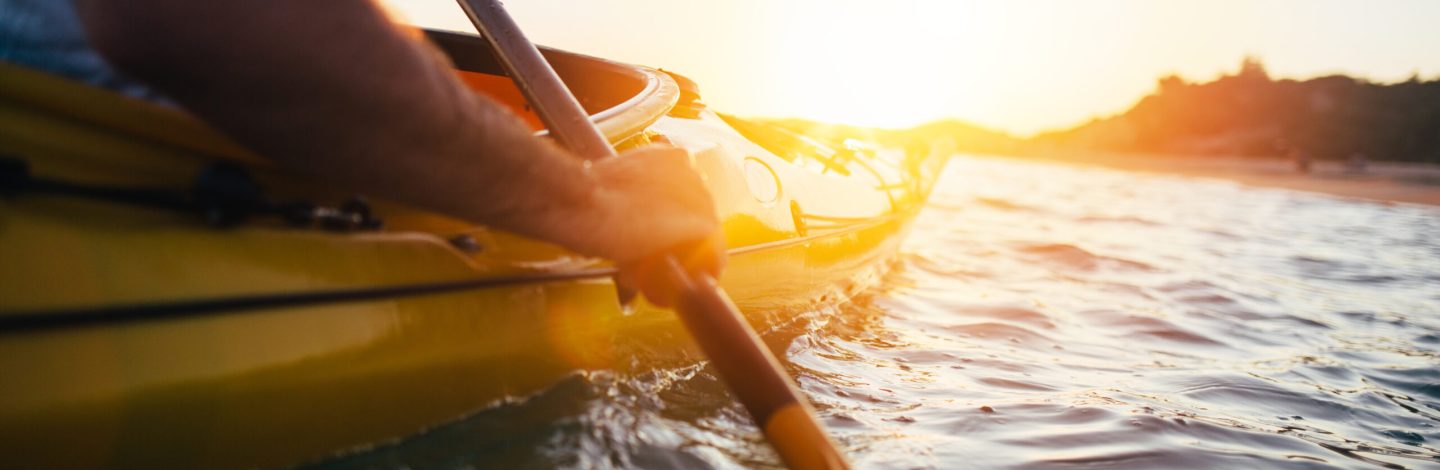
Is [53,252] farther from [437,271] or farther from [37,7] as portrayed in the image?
[437,271]

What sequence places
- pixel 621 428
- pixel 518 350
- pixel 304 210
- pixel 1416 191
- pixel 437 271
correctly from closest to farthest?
pixel 304 210
pixel 437 271
pixel 518 350
pixel 621 428
pixel 1416 191

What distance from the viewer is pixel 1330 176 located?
23.7m

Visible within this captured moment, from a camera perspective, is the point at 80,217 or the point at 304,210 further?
the point at 304,210

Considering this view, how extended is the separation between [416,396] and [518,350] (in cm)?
27

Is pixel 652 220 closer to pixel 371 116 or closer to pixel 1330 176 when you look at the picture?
pixel 371 116

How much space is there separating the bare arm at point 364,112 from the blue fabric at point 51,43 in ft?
0.29

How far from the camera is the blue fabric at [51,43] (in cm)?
118

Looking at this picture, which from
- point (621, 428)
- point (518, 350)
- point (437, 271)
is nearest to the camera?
point (437, 271)

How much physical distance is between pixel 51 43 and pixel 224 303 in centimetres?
48

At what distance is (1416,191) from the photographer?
19.0m

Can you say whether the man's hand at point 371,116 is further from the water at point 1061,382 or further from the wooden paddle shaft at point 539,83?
the water at point 1061,382

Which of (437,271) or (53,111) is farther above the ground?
(53,111)

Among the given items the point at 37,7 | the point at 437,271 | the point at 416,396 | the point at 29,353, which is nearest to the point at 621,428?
the point at 416,396

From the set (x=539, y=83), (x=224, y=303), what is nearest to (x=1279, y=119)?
(x=539, y=83)
